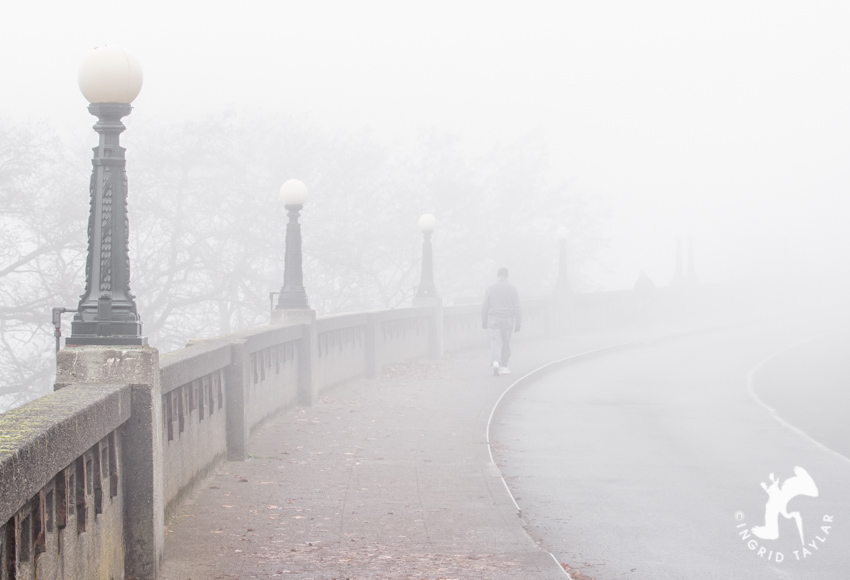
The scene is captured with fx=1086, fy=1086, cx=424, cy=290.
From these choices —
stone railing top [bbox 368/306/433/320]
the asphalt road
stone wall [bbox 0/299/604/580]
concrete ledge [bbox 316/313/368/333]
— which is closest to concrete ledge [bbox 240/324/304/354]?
stone wall [bbox 0/299/604/580]

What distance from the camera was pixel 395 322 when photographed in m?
20.7

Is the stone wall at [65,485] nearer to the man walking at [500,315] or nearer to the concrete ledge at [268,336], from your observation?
the concrete ledge at [268,336]

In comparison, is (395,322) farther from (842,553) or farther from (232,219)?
(232,219)

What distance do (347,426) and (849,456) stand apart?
5516 millimetres

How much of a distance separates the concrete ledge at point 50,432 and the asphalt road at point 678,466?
115 inches

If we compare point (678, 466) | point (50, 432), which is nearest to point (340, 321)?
point (678, 466)

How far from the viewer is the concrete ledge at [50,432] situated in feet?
11.6

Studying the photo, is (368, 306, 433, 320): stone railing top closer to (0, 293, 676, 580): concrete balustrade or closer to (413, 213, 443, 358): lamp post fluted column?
(413, 213, 443, 358): lamp post fluted column

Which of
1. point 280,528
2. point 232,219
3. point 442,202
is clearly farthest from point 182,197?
point 280,528

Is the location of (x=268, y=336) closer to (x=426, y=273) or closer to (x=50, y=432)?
(x=50, y=432)

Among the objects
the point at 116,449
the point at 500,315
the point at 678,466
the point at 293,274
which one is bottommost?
the point at 678,466

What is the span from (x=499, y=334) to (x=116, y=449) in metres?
15.0

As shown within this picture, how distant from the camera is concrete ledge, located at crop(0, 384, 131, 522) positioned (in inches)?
140

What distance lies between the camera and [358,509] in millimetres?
8023
